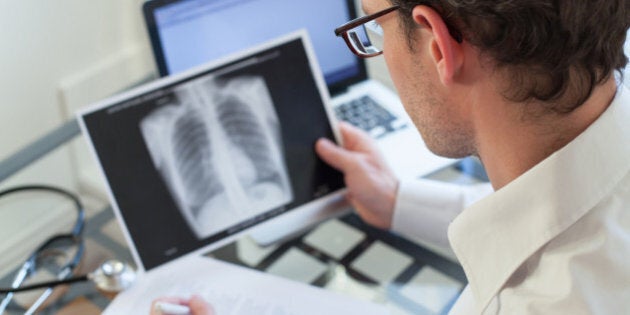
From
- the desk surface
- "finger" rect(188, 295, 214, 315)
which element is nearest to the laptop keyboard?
the desk surface

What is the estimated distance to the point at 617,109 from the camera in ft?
2.12

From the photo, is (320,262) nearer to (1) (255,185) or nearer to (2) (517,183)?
(1) (255,185)

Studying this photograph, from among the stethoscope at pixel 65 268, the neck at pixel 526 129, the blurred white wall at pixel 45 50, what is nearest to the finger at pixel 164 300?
the stethoscope at pixel 65 268

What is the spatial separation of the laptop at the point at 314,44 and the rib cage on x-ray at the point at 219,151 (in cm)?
16

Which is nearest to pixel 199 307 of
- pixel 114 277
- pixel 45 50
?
pixel 114 277

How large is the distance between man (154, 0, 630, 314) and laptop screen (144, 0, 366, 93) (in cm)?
43

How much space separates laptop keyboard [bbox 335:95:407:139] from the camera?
119 cm

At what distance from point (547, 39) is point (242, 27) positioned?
0.62m

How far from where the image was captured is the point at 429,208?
1.03m

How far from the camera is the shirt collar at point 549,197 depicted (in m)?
0.63

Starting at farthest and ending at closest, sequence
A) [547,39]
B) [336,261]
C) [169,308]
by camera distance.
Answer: [336,261] < [169,308] < [547,39]

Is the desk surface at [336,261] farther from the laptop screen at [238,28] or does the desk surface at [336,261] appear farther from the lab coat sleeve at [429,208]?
the laptop screen at [238,28]

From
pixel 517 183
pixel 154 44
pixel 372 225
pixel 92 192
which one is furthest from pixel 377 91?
pixel 517 183

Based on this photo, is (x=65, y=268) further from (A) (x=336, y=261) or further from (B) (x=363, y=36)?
(B) (x=363, y=36)
